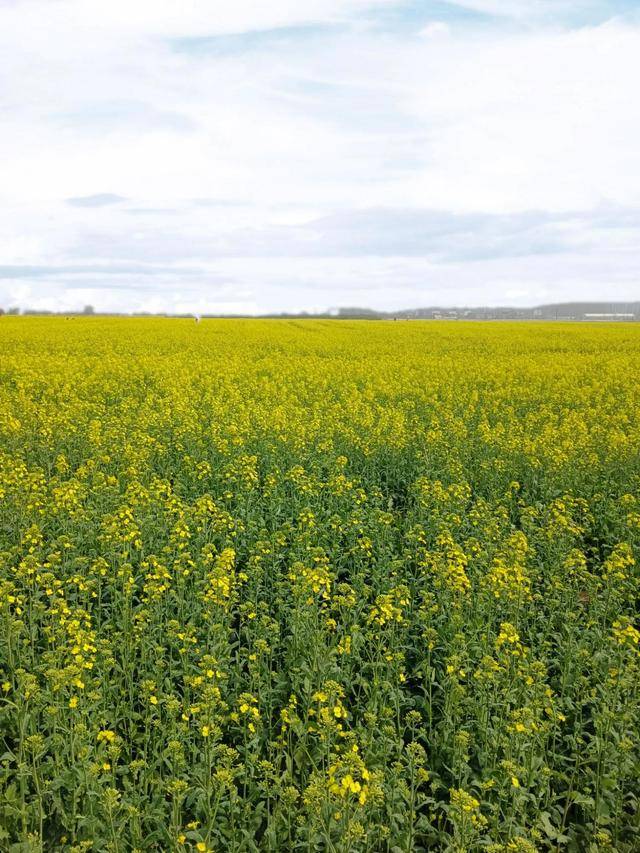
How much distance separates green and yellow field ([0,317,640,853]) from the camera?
4.68 m

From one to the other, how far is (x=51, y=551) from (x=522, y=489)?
8.67m

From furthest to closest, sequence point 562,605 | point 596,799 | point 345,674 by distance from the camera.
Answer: point 562,605 < point 345,674 < point 596,799

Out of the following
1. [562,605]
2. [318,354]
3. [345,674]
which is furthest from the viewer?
[318,354]

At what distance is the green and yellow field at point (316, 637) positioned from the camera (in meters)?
4.68

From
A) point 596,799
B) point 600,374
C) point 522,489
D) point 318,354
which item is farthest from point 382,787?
point 318,354

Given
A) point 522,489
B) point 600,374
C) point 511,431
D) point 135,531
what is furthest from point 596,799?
point 600,374

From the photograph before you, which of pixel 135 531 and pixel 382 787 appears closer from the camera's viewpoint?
pixel 382 787

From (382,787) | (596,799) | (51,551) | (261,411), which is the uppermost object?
(261,411)

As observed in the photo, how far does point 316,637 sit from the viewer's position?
19.3 feet

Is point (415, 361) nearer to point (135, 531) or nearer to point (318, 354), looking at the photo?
point (318, 354)

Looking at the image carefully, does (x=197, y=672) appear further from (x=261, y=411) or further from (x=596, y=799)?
(x=261, y=411)

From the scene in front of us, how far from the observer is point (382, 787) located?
4613 mm

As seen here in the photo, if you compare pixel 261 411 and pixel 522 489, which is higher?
pixel 261 411

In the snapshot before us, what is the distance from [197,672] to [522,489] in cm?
844
